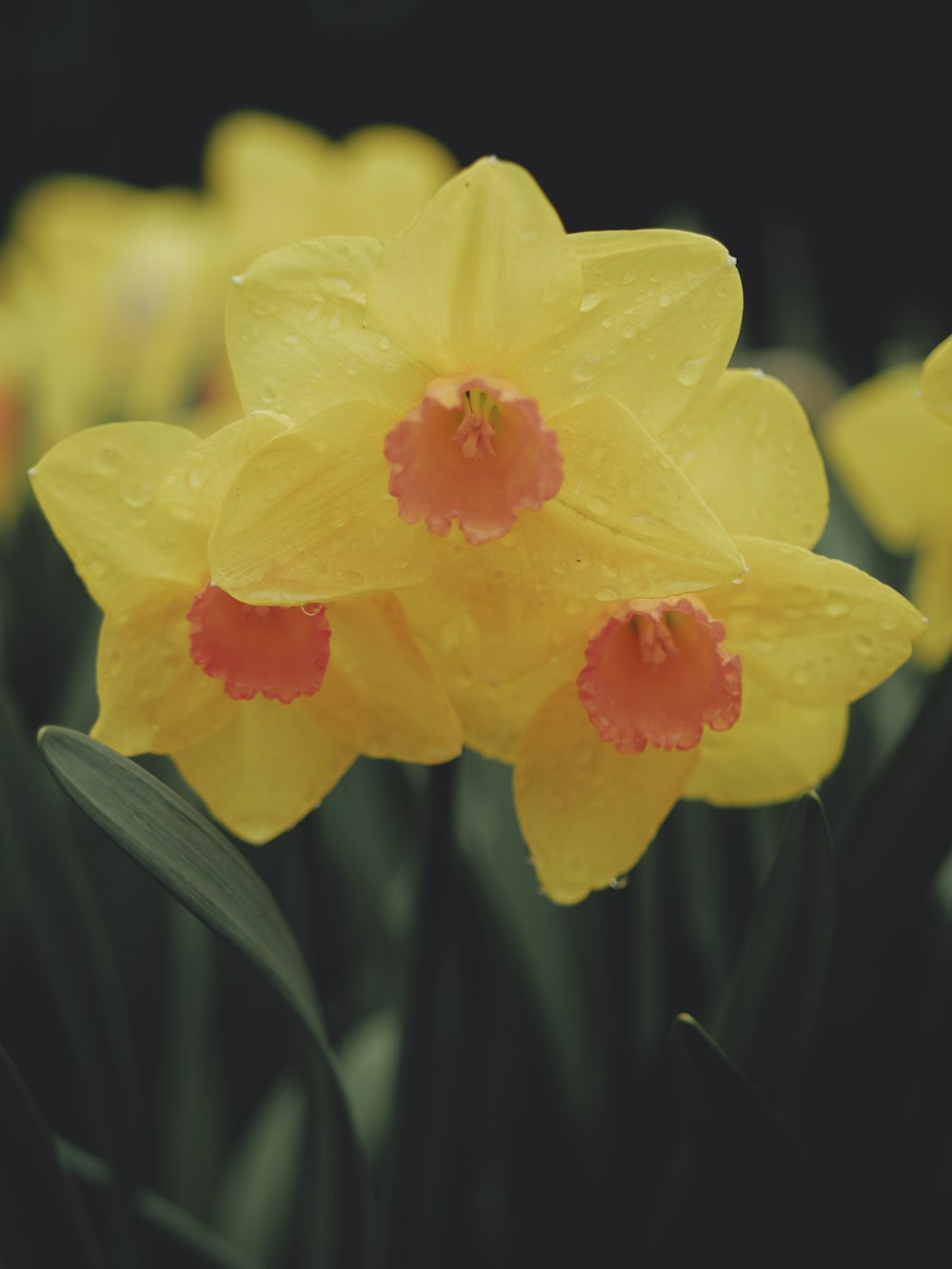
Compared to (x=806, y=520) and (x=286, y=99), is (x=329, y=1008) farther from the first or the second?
(x=286, y=99)

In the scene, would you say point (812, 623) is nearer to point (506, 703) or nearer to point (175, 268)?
point (506, 703)

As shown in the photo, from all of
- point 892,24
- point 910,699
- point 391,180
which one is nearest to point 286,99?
point 892,24

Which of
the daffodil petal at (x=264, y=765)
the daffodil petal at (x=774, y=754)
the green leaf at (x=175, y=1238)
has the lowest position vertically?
the green leaf at (x=175, y=1238)

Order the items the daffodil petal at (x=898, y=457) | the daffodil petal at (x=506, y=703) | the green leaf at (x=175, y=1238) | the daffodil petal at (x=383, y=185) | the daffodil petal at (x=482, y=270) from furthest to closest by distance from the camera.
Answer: the daffodil petal at (x=383, y=185) < the daffodil petal at (x=898, y=457) < the green leaf at (x=175, y=1238) < the daffodil petal at (x=506, y=703) < the daffodil petal at (x=482, y=270)

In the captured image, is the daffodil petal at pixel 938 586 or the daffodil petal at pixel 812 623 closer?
the daffodil petal at pixel 812 623

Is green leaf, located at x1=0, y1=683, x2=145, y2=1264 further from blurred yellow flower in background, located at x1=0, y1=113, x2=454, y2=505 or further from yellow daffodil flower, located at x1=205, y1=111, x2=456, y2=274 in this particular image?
yellow daffodil flower, located at x1=205, y1=111, x2=456, y2=274

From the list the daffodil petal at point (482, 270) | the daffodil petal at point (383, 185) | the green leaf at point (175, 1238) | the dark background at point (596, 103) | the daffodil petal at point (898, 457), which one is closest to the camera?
the daffodil petal at point (482, 270)

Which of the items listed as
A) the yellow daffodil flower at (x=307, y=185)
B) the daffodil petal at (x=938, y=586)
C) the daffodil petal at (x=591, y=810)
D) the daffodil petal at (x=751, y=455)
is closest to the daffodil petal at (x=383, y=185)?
the yellow daffodil flower at (x=307, y=185)

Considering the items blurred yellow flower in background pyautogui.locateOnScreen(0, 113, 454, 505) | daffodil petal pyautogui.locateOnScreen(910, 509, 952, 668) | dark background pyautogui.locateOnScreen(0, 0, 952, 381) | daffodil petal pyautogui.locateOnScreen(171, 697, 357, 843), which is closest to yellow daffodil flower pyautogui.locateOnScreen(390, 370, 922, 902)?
daffodil petal pyautogui.locateOnScreen(171, 697, 357, 843)

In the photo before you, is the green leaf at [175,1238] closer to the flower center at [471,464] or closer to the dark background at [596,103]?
the flower center at [471,464]
